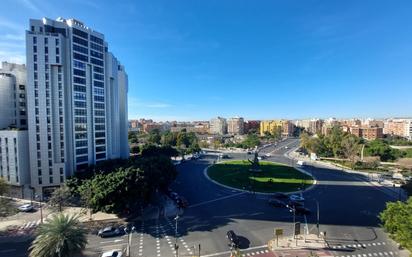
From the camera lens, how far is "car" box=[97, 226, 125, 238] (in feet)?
115

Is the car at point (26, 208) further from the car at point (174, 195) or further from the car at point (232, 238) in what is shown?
the car at point (232, 238)

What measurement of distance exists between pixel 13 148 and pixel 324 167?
86119 millimetres

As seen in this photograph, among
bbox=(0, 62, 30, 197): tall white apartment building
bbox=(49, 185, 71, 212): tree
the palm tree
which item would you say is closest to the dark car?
the palm tree

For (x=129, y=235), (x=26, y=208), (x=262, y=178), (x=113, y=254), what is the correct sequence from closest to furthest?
(x=113, y=254), (x=129, y=235), (x=26, y=208), (x=262, y=178)

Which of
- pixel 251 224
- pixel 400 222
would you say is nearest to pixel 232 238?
pixel 251 224

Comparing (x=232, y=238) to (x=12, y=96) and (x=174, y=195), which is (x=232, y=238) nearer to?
(x=174, y=195)

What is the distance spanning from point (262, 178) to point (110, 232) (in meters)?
42.6

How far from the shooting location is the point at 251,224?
1519 inches

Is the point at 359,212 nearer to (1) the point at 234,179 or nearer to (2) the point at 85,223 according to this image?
(1) the point at 234,179

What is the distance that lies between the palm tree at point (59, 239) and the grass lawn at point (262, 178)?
1549 inches

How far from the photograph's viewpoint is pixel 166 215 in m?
42.7

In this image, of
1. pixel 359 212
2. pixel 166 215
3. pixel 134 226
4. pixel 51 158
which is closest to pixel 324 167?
pixel 359 212

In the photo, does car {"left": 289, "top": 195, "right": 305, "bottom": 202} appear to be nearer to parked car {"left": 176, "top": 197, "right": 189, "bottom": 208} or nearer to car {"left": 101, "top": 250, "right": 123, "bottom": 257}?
parked car {"left": 176, "top": 197, "right": 189, "bottom": 208}

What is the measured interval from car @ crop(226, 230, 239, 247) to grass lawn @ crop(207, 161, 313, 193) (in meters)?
24.2
